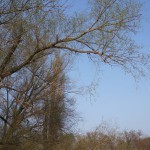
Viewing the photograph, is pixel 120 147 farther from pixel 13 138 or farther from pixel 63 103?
pixel 13 138

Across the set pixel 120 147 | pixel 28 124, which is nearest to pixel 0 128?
pixel 28 124

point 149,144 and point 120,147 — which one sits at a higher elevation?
point 149,144

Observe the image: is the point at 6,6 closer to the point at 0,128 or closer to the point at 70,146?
the point at 0,128

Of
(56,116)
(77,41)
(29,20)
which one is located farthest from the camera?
(56,116)

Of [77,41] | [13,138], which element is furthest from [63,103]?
[77,41]

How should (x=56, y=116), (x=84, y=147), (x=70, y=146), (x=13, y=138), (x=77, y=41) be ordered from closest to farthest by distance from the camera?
1. (x=77, y=41)
2. (x=13, y=138)
3. (x=56, y=116)
4. (x=70, y=146)
5. (x=84, y=147)

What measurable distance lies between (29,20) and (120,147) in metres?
24.6

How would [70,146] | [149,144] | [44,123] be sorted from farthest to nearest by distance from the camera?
[149,144] → [70,146] → [44,123]

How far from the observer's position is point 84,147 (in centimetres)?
2514

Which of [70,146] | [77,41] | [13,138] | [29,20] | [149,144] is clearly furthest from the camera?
[149,144]

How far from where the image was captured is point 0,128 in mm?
18250

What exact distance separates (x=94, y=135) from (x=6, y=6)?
1935 cm

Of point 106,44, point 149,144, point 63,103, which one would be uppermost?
point 149,144

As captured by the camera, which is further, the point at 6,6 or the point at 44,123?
the point at 44,123
